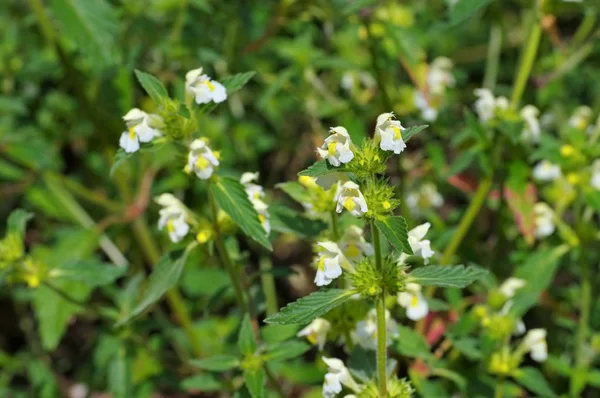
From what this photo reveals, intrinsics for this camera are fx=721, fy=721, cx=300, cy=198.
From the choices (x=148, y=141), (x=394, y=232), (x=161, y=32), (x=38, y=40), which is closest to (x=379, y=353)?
(x=394, y=232)

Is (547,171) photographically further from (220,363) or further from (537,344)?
(220,363)

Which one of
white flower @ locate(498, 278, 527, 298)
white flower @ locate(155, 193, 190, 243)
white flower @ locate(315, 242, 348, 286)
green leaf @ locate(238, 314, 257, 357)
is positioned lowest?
white flower @ locate(498, 278, 527, 298)

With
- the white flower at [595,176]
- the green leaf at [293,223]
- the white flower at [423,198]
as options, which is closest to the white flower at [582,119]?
the white flower at [595,176]

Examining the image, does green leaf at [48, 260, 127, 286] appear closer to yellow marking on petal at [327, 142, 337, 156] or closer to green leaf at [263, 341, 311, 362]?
green leaf at [263, 341, 311, 362]

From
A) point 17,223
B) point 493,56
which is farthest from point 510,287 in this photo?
point 17,223

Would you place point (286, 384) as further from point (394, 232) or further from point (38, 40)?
point (38, 40)

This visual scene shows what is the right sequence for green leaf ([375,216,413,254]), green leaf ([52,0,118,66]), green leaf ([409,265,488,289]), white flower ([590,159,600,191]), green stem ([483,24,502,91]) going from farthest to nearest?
green stem ([483,24,502,91])
green leaf ([52,0,118,66])
white flower ([590,159,600,191])
green leaf ([409,265,488,289])
green leaf ([375,216,413,254])

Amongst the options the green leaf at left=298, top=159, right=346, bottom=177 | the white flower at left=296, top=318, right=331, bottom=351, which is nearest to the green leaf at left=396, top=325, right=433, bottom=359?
the white flower at left=296, top=318, right=331, bottom=351
